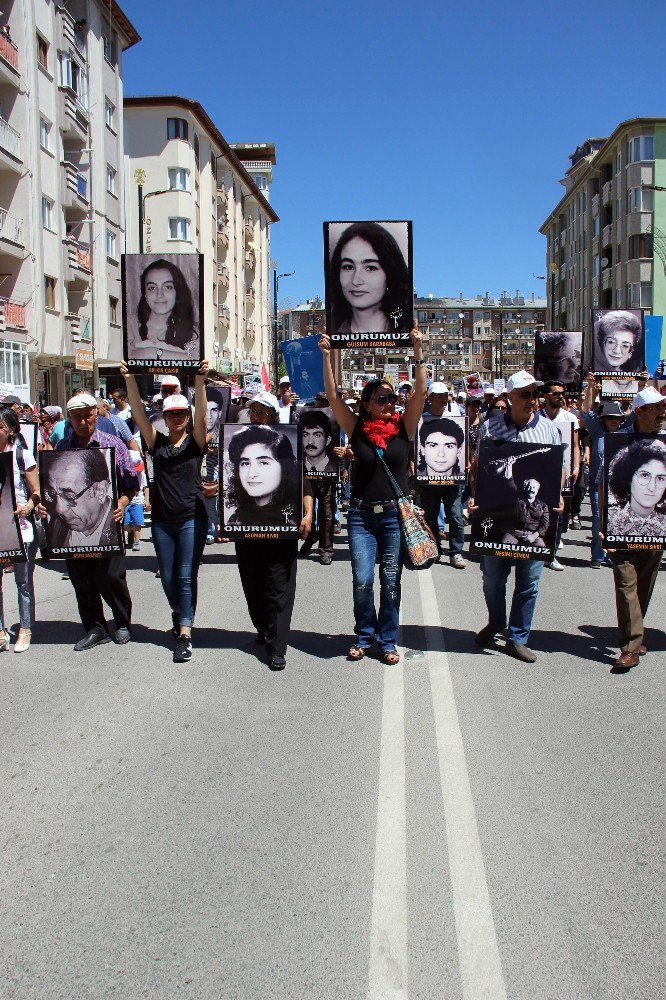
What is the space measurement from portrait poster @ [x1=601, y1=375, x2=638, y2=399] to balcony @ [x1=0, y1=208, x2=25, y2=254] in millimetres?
22695

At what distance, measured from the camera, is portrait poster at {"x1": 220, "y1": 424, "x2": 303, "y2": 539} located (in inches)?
284

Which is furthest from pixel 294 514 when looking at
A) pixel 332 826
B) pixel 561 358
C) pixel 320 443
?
pixel 561 358

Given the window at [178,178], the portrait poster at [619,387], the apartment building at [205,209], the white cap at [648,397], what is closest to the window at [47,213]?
the apartment building at [205,209]

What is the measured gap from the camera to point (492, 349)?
183 meters

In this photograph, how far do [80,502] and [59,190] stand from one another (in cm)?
3137

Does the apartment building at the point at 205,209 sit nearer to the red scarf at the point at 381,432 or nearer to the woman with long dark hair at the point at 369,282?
the woman with long dark hair at the point at 369,282

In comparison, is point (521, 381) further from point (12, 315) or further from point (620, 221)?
point (620, 221)

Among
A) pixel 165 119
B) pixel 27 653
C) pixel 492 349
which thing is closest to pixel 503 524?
pixel 27 653

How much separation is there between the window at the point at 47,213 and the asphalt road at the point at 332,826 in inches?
1191

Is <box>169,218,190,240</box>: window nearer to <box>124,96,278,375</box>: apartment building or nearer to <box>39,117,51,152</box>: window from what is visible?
<box>124,96,278,375</box>: apartment building

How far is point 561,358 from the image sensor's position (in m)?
15.6

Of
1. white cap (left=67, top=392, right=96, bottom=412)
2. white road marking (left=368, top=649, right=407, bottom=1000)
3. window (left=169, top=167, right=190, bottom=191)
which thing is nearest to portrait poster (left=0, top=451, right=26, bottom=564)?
white cap (left=67, top=392, right=96, bottom=412)

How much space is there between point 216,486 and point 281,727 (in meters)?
2.89

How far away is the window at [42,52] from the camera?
33.8m
